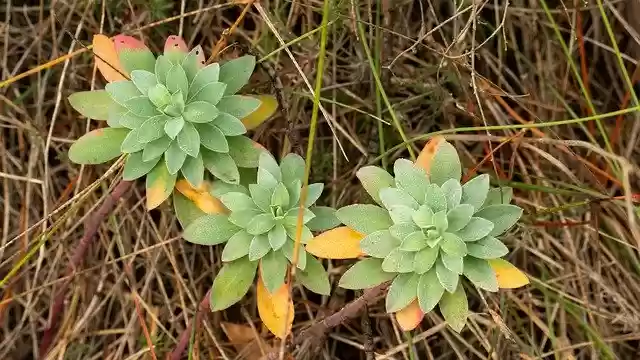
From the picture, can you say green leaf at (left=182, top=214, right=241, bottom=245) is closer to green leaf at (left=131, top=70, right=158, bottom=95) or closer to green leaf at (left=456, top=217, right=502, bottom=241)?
green leaf at (left=131, top=70, right=158, bottom=95)

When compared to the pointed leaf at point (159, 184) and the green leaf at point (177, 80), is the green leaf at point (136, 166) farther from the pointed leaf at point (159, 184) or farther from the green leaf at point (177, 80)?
the green leaf at point (177, 80)

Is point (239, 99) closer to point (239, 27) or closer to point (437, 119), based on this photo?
point (239, 27)

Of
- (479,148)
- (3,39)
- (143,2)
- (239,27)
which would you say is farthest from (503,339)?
(3,39)

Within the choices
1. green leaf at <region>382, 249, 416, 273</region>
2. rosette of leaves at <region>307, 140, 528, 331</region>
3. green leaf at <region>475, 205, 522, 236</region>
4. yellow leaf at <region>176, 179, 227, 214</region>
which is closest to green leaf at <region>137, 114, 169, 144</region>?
yellow leaf at <region>176, 179, 227, 214</region>

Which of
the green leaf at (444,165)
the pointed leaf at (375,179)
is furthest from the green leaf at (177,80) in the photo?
the green leaf at (444,165)

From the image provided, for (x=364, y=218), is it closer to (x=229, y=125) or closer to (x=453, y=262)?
(x=453, y=262)

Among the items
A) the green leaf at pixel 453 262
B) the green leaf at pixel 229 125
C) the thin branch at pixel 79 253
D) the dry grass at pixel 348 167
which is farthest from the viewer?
the dry grass at pixel 348 167
